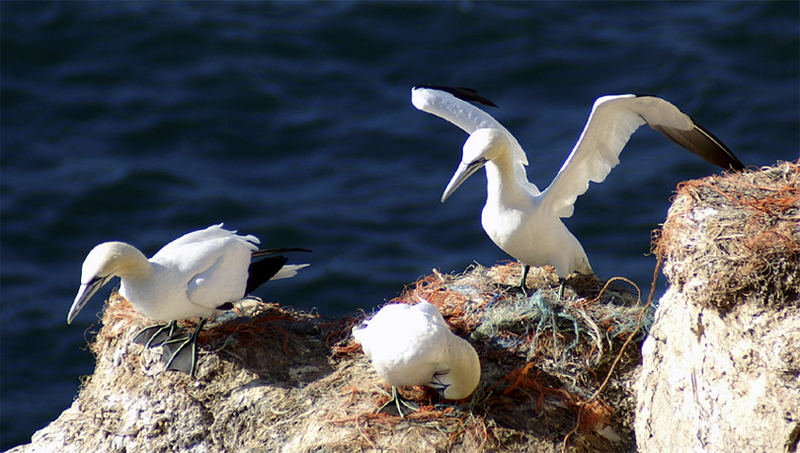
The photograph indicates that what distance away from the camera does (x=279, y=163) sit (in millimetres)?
16438

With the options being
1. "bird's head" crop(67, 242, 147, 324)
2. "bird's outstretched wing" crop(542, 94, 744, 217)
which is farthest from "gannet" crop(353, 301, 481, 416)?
"bird's head" crop(67, 242, 147, 324)

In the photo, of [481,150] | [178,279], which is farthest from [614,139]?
[178,279]

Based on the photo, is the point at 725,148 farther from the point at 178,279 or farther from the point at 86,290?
the point at 86,290

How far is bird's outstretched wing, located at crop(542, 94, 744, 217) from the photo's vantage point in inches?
301

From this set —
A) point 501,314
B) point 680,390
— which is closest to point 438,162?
point 501,314

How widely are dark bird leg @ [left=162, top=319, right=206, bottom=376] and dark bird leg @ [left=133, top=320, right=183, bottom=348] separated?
0.32ft

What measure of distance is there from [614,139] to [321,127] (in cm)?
973

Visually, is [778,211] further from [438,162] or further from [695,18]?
[695,18]

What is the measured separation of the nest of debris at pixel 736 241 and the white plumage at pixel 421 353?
157cm

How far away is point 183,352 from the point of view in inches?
308

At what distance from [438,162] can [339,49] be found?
3478 millimetres

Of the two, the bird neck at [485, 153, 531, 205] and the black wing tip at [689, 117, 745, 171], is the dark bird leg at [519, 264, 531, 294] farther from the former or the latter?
the black wing tip at [689, 117, 745, 171]

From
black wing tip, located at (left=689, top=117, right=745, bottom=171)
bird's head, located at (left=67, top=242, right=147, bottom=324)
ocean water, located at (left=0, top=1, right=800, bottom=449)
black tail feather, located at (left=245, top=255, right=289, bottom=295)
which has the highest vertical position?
black wing tip, located at (left=689, top=117, right=745, bottom=171)

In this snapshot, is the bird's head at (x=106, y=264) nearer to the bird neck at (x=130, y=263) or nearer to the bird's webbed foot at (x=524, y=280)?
the bird neck at (x=130, y=263)
